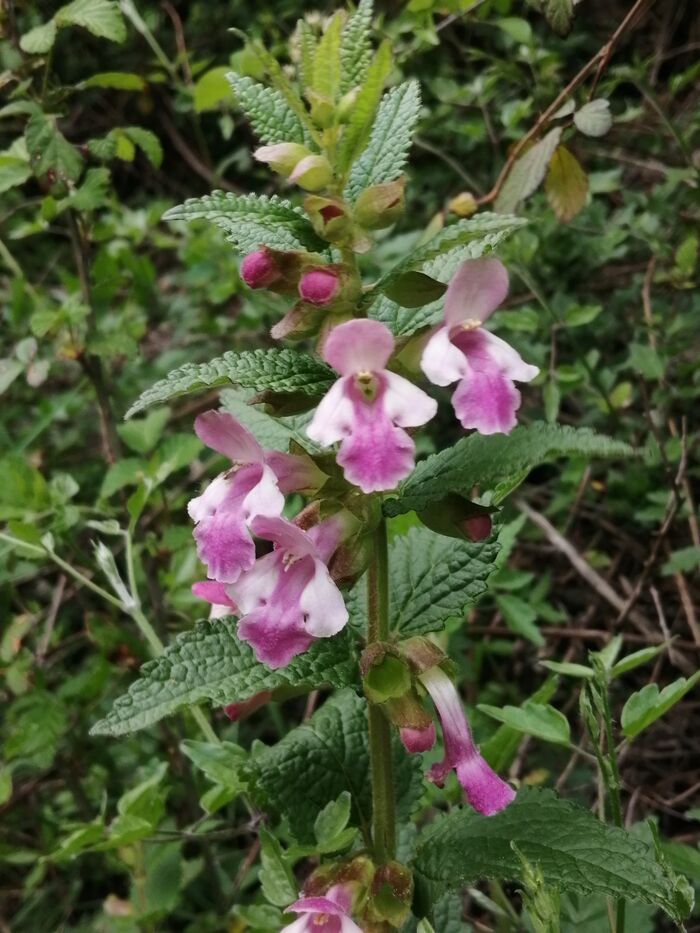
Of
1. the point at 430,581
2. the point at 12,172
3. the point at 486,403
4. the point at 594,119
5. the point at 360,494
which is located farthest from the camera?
the point at 12,172

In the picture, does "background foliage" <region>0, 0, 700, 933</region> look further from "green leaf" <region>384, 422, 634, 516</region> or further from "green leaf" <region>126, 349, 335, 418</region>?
"green leaf" <region>126, 349, 335, 418</region>

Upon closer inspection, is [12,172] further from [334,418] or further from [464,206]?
[334,418]

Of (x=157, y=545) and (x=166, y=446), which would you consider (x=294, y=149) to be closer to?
(x=166, y=446)

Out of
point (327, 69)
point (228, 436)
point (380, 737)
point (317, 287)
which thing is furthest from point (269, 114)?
point (380, 737)

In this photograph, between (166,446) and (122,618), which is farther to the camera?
(122,618)

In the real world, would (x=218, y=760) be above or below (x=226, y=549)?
below

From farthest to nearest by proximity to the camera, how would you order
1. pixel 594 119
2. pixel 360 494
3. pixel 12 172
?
pixel 12 172 < pixel 594 119 < pixel 360 494

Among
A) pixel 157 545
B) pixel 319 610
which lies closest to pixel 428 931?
pixel 319 610

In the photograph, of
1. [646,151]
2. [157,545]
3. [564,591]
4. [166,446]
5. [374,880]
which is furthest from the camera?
[646,151]
